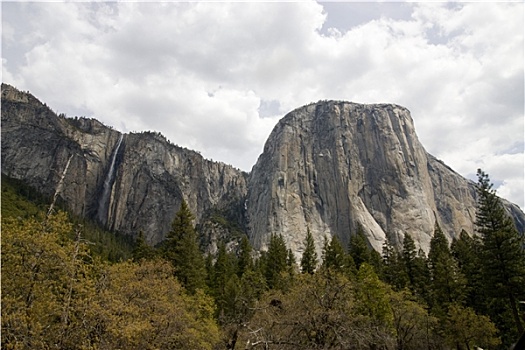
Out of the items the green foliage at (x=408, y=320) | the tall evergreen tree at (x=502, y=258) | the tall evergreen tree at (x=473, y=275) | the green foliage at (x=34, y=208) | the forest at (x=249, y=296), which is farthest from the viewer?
the green foliage at (x=34, y=208)

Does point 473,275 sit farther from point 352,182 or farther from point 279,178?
point 279,178

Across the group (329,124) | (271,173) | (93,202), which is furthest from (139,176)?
(329,124)

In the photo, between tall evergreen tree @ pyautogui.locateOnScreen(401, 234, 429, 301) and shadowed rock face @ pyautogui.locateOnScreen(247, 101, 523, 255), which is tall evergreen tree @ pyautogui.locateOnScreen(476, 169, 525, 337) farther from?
shadowed rock face @ pyautogui.locateOnScreen(247, 101, 523, 255)

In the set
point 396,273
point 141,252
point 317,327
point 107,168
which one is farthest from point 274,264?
point 107,168

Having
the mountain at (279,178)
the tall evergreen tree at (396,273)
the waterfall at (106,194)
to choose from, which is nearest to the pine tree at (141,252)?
the tall evergreen tree at (396,273)

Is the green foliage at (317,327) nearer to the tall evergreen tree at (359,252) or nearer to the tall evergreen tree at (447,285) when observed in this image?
the tall evergreen tree at (447,285)
